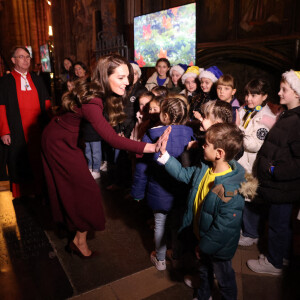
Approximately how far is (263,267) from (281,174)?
930 millimetres

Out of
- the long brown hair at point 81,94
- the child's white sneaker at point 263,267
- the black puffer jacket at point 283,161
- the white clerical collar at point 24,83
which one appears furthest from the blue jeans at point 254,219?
the white clerical collar at point 24,83

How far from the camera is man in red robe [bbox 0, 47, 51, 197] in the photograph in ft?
13.0

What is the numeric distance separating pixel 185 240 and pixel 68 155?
138 centimetres

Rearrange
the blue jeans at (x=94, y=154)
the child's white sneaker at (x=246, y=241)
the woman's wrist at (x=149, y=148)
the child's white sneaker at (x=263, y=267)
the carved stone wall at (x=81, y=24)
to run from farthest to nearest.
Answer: the carved stone wall at (x=81, y=24) → the blue jeans at (x=94, y=154) → the child's white sneaker at (x=246, y=241) → the child's white sneaker at (x=263, y=267) → the woman's wrist at (x=149, y=148)

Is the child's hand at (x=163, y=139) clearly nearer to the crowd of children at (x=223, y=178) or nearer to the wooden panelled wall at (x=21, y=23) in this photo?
the crowd of children at (x=223, y=178)

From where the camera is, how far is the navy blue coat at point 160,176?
2.34 m

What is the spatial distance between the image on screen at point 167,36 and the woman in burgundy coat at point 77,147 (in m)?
4.63

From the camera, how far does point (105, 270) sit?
2652mm

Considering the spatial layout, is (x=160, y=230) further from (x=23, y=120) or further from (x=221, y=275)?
(x=23, y=120)

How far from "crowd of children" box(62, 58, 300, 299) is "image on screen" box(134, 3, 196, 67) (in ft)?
12.0

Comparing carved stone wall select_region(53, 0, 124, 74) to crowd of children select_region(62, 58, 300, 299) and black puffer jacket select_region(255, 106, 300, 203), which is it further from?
black puffer jacket select_region(255, 106, 300, 203)

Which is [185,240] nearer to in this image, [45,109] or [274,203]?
[274,203]

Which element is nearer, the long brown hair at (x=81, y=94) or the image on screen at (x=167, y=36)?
the long brown hair at (x=81, y=94)

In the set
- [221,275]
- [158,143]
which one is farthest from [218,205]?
[158,143]
